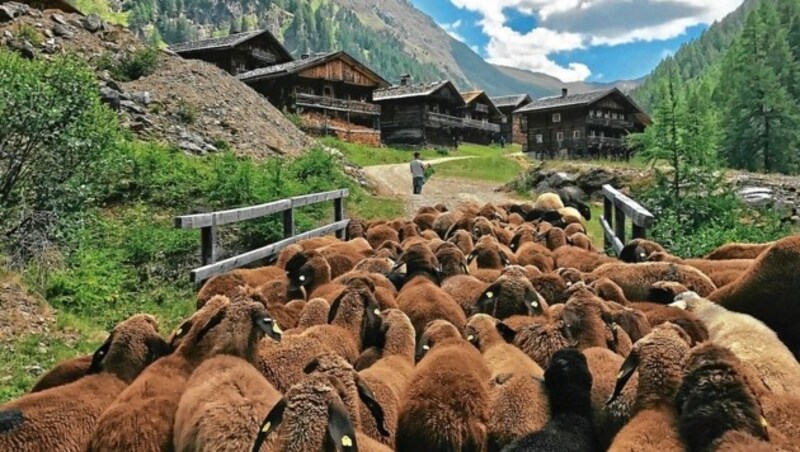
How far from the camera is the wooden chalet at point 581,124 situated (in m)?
65.4

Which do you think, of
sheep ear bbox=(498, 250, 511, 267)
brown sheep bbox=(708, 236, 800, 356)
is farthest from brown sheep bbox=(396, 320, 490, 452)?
sheep ear bbox=(498, 250, 511, 267)

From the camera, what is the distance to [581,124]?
6575 cm

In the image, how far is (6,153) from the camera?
1035 centimetres

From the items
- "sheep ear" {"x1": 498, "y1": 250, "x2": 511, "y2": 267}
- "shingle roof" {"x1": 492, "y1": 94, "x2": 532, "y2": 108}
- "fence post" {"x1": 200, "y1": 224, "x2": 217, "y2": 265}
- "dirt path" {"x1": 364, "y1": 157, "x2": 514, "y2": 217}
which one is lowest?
"sheep ear" {"x1": 498, "y1": 250, "x2": 511, "y2": 267}

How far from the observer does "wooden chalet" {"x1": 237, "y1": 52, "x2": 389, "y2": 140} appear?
4816cm

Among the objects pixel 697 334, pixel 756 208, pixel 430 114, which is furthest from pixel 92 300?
pixel 430 114

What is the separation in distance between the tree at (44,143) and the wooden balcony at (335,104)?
3754cm

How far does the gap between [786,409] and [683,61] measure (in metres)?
188

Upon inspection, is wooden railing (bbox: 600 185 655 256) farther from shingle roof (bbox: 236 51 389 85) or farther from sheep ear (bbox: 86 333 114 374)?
shingle roof (bbox: 236 51 389 85)

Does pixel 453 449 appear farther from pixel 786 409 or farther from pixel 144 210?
pixel 144 210

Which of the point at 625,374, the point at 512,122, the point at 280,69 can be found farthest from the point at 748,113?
the point at 625,374

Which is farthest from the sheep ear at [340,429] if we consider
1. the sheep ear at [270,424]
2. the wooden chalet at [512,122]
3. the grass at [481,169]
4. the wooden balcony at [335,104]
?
the wooden chalet at [512,122]

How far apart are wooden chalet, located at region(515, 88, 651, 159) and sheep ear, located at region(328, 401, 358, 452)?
63.7m

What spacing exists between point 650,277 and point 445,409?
448cm
